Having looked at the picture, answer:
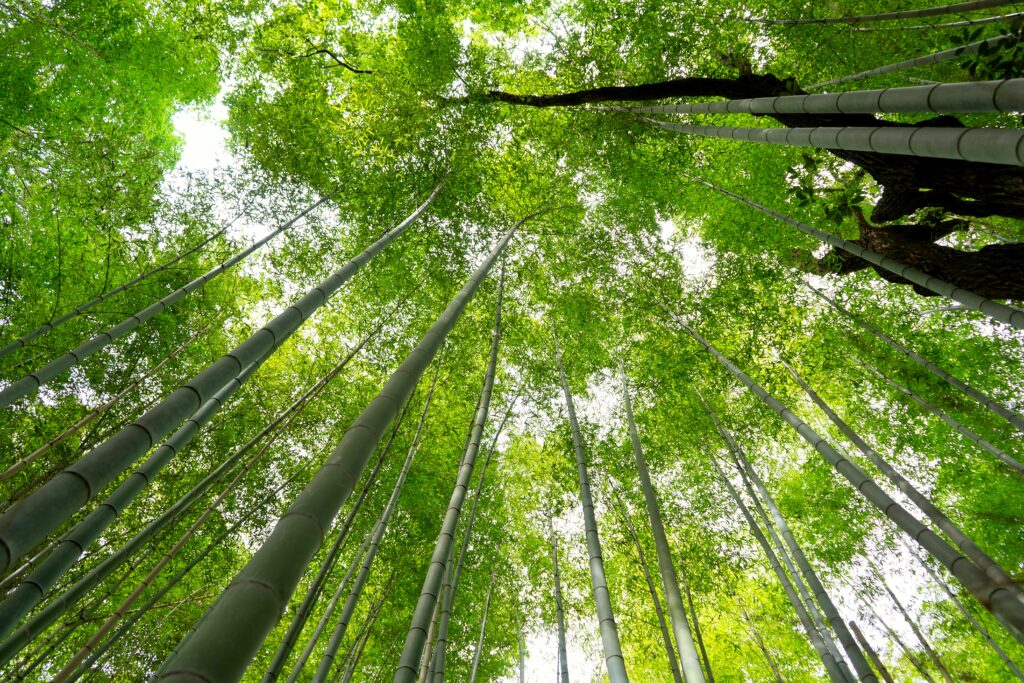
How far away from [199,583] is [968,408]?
32.4ft

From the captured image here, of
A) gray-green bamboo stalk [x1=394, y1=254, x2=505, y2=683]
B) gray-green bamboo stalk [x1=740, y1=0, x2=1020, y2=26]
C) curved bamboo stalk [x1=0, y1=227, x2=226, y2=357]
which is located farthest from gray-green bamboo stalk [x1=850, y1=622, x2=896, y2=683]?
curved bamboo stalk [x1=0, y1=227, x2=226, y2=357]

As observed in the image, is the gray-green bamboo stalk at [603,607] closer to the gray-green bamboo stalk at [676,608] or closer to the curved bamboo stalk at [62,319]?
the gray-green bamboo stalk at [676,608]

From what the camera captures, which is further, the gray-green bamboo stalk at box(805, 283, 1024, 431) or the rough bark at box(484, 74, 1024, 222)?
the gray-green bamboo stalk at box(805, 283, 1024, 431)

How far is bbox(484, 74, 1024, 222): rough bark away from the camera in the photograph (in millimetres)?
2357

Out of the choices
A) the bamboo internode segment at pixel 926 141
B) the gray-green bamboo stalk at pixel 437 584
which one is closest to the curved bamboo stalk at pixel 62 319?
the gray-green bamboo stalk at pixel 437 584

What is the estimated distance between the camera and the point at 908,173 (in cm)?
270

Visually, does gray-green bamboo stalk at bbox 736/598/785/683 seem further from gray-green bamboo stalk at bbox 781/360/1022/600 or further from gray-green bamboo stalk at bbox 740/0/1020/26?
gray-green bamboo stalk at bbox 740/0/1020/26

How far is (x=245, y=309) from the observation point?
6266mm

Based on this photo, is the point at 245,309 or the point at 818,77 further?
the point at 245,309

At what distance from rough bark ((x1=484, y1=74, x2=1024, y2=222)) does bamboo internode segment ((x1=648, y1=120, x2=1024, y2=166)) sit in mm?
223

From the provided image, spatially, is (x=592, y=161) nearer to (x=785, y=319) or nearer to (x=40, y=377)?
(x=785, y=319)

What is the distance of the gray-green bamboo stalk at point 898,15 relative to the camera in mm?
2354

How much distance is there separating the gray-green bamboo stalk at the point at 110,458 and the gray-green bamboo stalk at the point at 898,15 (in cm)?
345

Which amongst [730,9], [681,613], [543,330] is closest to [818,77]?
[730,9]
